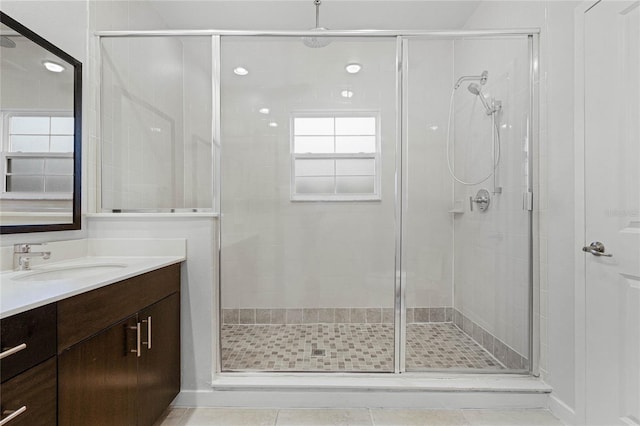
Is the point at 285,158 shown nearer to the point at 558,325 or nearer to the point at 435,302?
the point at 435,302

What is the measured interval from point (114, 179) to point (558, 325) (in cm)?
268

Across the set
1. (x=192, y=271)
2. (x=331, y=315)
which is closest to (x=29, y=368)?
(x=192, y=271)

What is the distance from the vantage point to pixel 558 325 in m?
1.88

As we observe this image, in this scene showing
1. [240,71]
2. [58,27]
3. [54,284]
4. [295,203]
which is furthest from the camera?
[295,203]

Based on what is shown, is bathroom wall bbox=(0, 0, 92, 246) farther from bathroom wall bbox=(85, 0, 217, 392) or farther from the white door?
the white door

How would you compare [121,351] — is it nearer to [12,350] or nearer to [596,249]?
[12,350]

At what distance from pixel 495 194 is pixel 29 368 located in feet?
7.69

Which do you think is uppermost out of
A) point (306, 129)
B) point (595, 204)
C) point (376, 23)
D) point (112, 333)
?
point (376, 23)

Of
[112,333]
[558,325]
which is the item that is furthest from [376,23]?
[112,333]

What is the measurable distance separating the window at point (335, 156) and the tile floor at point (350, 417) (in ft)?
4.39

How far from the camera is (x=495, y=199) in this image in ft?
7.27

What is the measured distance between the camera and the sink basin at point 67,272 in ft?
4.88

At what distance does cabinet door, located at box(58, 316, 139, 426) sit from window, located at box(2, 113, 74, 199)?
2.59 feet

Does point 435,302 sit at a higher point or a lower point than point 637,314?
lower
